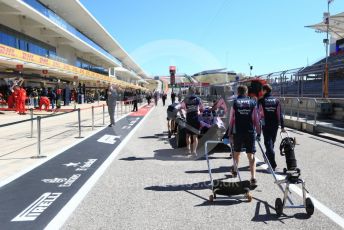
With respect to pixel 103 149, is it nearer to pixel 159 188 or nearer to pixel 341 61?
pixel 159 188

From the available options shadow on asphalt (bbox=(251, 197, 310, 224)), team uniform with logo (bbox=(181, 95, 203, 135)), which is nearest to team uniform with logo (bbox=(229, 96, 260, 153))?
shadow on asphalt (bbox=(251, 197, 310, 224))

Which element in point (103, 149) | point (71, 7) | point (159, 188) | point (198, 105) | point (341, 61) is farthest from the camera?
point (71, 7)

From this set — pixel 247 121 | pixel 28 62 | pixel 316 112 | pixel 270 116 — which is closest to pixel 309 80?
pixel 316 112

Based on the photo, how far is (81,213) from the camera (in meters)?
A: 5.02

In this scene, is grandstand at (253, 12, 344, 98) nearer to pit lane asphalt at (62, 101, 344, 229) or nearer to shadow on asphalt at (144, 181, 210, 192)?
pit lane asphalt at (62, 101, 344, 229)

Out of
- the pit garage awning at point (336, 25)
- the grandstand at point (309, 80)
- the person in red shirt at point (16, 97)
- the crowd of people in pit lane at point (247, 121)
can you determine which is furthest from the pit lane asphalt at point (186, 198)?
the pit garage awning at point (336, 25)

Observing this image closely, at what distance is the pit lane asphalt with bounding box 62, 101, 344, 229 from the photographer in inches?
183

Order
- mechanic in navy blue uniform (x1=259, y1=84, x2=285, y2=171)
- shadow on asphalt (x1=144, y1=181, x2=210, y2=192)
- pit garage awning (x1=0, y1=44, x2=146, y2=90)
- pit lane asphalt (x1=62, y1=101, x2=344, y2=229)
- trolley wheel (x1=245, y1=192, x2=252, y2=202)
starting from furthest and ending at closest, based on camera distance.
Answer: pit garage awning (x1=0, y1=44, x2=146, y2=90) < mechanic in navy blue uniform (x1=259, y1=84, x2=285, y2=171) < shadow on asphalt (x1=144, y1=181, x2=210, y2=192) < trolley wheel (x1=245, y1=192, x2=252, y2=202) < pit lane asphalt (x1=62, y1=101, x2=344, y2=229)

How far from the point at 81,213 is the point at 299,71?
17335 millimetres

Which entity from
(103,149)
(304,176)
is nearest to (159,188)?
(304,176)

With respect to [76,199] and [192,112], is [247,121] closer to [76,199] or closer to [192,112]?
[76,199]

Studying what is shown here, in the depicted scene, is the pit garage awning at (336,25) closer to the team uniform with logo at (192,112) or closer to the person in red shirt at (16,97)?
the person in red shirt at (16,97)

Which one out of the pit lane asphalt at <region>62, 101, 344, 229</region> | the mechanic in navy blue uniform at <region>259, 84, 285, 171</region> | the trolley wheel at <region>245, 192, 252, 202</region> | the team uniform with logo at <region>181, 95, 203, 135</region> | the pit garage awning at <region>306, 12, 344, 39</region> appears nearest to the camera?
the pit lane asphalt at <region>62, 101, 344, 229</region>

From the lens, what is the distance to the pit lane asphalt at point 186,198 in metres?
4.64
